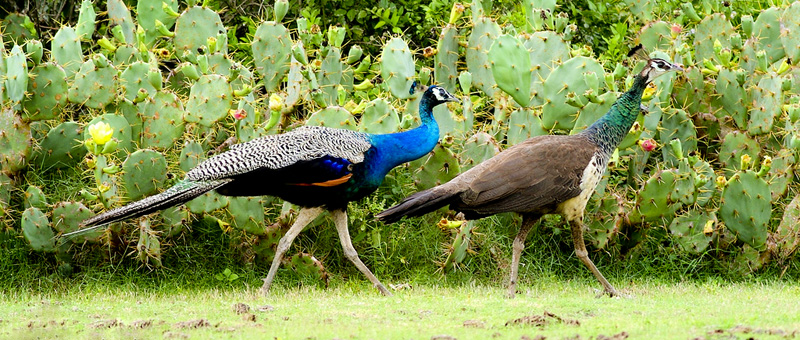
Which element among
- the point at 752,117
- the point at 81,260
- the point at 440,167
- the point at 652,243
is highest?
the point at 752,117

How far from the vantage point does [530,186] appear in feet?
21.1

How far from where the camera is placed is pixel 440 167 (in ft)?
25.0

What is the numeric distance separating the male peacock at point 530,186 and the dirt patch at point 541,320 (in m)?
1.29

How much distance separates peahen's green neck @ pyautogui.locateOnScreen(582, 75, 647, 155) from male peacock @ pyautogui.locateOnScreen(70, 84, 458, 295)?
3.77ft

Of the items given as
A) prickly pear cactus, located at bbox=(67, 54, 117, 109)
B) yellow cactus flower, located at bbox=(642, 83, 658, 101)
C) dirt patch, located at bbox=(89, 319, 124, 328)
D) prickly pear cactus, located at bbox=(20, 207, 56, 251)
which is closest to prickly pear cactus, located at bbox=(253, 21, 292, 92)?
prickly pear cactus, located at bbox=(67, 54, 117, 109)

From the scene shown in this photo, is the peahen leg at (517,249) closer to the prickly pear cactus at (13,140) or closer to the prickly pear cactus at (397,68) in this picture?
the prickly pear cactus at (397,68)

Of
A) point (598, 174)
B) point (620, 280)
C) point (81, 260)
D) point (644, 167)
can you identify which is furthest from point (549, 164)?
point (81, 260)

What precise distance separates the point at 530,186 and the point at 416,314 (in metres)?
1.33

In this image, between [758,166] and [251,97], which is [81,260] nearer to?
[251,97]

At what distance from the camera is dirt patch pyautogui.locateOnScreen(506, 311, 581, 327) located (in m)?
5.12

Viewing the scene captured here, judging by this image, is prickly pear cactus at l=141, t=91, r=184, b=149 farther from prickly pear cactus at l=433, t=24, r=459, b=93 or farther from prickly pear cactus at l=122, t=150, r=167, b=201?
prickly pear cactus at l=433, t=24, r=459, b=93

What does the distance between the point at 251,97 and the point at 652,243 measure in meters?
3.45

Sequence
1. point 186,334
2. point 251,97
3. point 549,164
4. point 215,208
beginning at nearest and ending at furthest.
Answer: point 186,334 → point 549,164 → point 215,208 → point 251,97

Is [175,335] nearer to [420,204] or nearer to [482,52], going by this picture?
[420,204]
